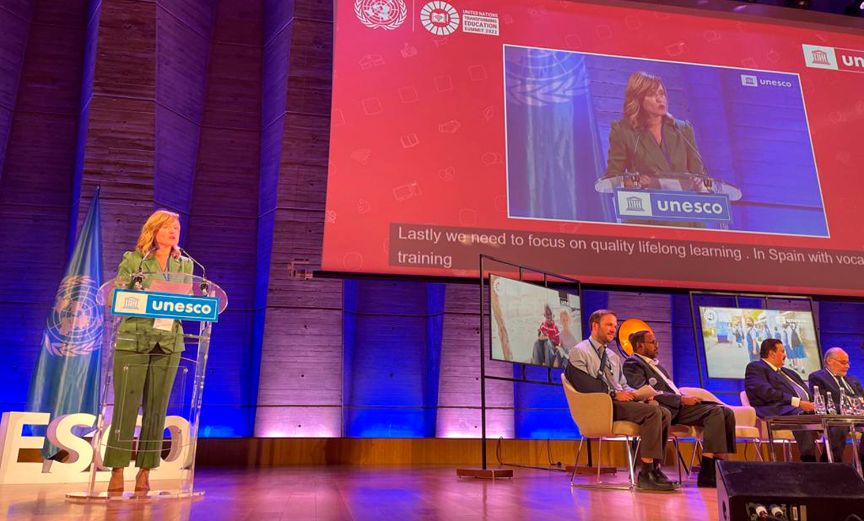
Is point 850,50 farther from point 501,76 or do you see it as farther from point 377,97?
point 377,97

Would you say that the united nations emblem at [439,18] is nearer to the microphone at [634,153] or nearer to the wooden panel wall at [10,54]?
the microphone at [634,153]

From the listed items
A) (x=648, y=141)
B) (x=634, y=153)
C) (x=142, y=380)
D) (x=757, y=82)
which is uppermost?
(x=757, y=82)

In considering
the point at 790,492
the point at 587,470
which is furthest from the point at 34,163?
the point at 790,492

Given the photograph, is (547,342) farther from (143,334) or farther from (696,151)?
(143,334)

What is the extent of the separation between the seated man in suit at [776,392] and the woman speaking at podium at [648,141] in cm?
132

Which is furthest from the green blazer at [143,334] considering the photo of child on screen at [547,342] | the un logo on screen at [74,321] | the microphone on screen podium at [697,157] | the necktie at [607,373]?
the microphone on screen podium at [697,157]

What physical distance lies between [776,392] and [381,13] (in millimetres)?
3735

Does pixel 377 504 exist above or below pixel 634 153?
below

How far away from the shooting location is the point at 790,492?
5.62ft

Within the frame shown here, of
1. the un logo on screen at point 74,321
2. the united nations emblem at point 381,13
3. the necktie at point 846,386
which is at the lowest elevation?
the necktie at point 846,386

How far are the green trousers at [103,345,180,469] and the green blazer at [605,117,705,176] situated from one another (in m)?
3.43

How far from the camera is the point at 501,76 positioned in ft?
16.8

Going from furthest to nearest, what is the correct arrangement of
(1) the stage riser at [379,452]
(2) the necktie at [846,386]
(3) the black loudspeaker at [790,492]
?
1. (1) the stage riser at [379,452]
2. (2) the necktie at [846,386]
3. (3) the black loudspeaker at [790,492]

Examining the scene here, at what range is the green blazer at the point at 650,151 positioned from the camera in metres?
5.03
